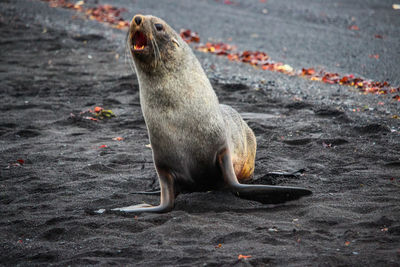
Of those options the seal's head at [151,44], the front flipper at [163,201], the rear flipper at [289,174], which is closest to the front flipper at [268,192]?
the front flipper at [163,201]

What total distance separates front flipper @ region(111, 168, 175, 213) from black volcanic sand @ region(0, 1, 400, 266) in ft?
0.32

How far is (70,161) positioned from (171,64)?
2165 millimetres

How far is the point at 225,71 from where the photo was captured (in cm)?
1003

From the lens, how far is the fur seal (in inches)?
171

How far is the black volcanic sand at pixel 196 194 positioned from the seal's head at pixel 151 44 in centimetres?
125

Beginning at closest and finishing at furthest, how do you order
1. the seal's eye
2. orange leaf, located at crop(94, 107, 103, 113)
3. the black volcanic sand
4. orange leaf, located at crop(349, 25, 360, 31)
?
the black volcanic sand < the seal's eye < orange leaf, located at crop(94, 107, 103, 113) < orange leaf, located at crop(349, 25, 360, 31)

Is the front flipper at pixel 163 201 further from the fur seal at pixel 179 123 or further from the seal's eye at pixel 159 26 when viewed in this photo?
the seal's eye at pixel 159 26

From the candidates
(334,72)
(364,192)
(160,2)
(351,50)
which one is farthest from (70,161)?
(160,2)

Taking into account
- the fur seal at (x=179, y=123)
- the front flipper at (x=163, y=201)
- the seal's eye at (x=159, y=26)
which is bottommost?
the front flipper at (x=163, y=201)

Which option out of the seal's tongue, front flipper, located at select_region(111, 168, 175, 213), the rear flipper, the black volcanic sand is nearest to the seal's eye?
the seal's tongue

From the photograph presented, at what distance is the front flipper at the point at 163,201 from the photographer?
4.33 m

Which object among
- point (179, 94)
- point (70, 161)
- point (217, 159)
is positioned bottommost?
point (70, 161)

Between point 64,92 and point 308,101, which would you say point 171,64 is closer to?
point 308,101

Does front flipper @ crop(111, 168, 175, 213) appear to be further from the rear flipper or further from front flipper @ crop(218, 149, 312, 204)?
the rear flipper
